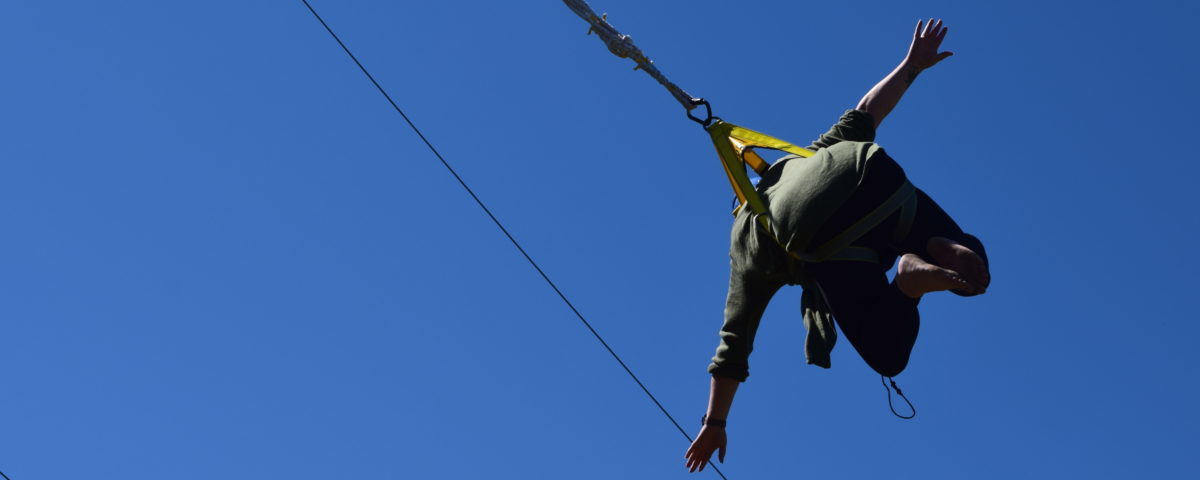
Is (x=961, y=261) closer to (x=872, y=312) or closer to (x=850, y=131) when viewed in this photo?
(x=872, y=312)

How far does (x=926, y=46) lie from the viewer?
24.3 ft

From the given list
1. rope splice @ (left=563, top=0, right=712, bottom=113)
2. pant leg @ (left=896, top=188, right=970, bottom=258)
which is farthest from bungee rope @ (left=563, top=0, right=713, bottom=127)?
pant leg @ (left=896, top=188, right=970, bottom=258)

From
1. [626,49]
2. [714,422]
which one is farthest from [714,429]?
[626,49]

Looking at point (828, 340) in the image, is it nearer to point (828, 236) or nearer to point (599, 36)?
point (828, 236)

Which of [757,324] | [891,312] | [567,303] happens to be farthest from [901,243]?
[567,303]

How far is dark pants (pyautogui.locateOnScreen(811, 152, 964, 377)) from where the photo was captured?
257 inches

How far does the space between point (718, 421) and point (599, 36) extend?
5.26 ft

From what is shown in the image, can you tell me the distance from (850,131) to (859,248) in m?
0.71

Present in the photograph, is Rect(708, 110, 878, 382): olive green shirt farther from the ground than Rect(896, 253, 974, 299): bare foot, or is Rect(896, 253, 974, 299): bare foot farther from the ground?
Rect(708, 110, 878, 382): olive green shirt

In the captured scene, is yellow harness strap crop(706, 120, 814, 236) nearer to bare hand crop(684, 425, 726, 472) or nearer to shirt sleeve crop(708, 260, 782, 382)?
shirt sleeve crop(708, 260, 782, 382)

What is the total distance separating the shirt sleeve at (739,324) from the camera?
279 inches

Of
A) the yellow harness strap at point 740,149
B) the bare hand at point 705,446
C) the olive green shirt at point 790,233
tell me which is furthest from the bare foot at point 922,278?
the bare hand at point 705,446

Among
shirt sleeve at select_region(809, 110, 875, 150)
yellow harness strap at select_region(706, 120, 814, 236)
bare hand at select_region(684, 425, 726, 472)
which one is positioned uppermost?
shirt sleeve at select_region(809, 110, 875, 150)

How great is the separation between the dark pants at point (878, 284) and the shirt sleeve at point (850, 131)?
1.71 ft
